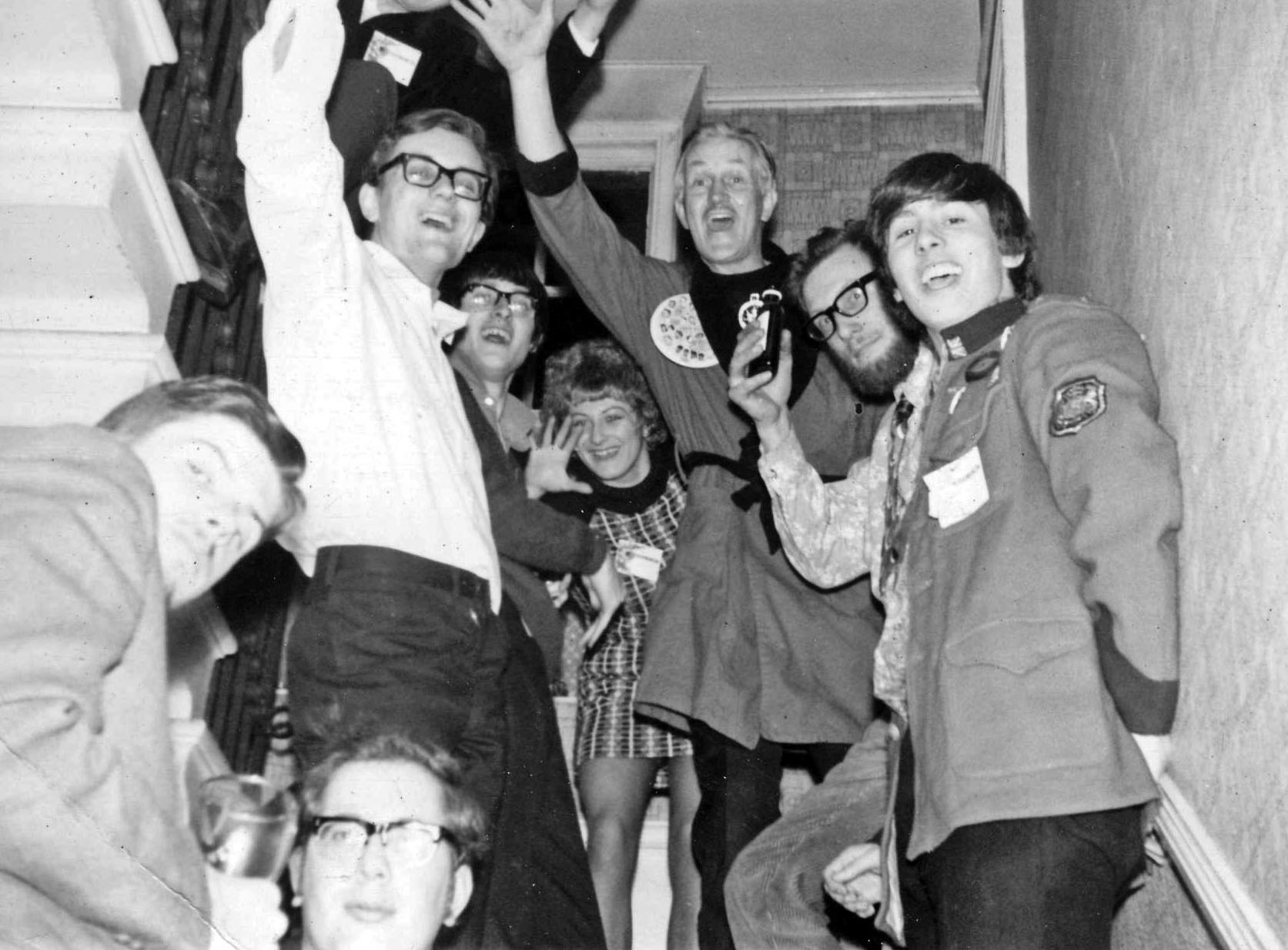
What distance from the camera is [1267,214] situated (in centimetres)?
121

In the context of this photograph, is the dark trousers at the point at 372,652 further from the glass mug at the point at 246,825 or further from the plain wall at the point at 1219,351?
the plain wall at the point at 1219,351

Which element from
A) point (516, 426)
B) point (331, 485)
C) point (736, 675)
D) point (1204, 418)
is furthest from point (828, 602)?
point (331, 485)

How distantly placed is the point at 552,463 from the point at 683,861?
→ 51 cm

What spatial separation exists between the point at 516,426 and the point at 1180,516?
0.97m

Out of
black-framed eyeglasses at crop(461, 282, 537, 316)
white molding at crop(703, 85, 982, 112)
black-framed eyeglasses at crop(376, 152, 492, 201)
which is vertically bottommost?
black-framed eyeglasses at crop(461, 282, 537, 316)

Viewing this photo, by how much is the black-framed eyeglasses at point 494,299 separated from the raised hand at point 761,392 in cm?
33

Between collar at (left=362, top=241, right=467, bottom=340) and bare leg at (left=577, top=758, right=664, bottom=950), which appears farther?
bare leg at (left=577, top=758, right=664, bottom=950)

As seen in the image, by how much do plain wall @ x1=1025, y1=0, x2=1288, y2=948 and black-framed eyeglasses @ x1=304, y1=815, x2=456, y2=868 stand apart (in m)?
0.67

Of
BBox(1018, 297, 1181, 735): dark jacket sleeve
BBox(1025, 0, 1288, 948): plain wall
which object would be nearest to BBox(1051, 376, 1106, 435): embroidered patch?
BBox(1018, 297, 1181, 735): dark jacket sleeve

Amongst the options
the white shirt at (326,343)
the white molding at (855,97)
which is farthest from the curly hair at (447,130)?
the white molding at (855,97)

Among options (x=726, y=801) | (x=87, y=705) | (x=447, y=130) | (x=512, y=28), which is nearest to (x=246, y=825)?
(x=87, y=705)

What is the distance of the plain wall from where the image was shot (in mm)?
1192

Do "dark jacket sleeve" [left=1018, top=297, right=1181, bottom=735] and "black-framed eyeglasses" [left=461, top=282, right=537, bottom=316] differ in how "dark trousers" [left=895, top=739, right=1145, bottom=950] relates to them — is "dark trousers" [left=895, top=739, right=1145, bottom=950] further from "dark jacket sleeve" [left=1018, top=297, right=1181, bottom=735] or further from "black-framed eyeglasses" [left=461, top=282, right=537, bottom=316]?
"black-framed eyeglasses" [left=461, top=282, right=537, bottom=316]

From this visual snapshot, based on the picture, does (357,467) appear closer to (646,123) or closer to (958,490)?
(958,490)
